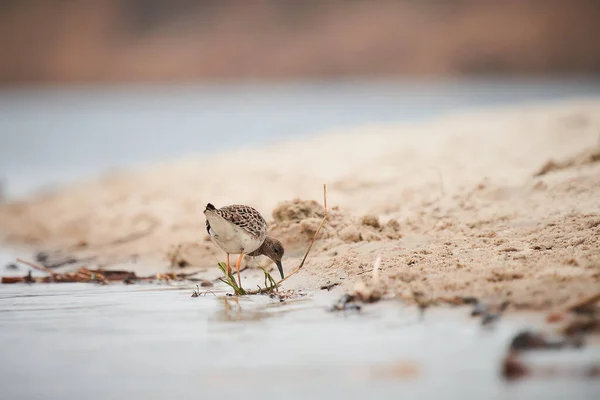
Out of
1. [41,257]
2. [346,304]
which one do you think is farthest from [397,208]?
[41,257]

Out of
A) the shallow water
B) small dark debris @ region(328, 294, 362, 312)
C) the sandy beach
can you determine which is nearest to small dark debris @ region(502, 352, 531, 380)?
the shallow water

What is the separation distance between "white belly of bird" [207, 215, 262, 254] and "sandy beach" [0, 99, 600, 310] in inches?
16.9

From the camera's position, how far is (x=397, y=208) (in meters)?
8.17

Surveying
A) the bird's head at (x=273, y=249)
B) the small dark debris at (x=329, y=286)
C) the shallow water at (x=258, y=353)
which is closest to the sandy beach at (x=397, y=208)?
the small dark debris at (x=329, y=286)

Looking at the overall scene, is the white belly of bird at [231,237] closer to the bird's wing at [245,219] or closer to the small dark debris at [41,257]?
the bird's wing at [245,219]

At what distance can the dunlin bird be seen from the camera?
20.9 ft

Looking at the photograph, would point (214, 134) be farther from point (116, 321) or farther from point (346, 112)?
point (116, 321)

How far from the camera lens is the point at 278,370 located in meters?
4.07

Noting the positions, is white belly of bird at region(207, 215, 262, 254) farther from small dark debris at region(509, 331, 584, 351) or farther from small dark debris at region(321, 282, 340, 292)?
small dark debris at region(509, 331, 584, 351)

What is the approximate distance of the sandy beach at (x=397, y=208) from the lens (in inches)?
226

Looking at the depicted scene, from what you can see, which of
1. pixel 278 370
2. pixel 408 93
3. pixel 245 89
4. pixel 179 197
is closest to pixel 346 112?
pixel 408 93

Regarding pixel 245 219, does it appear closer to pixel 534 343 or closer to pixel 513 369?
pixel 534 343

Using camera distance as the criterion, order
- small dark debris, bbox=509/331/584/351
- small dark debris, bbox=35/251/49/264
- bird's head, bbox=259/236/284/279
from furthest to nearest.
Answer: small dark debris, bbox=35/251/49/264, bird's head, bbox=259/236/284/279, small dark debris, bbox=509/331/584/351

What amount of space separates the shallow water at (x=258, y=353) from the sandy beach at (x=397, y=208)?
60 centimetres
